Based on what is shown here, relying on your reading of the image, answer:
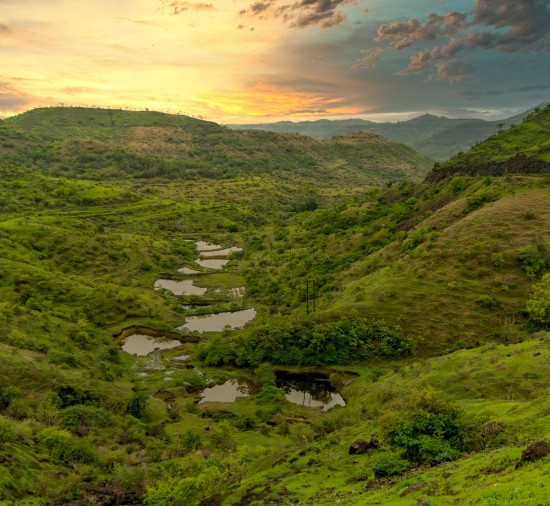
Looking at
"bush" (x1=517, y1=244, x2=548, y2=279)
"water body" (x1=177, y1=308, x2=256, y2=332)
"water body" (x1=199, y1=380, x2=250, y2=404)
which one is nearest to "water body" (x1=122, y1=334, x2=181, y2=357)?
"water body" (x1=177, y1=308, x2=256, y2=332)

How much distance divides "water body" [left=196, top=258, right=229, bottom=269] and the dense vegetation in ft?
54.6

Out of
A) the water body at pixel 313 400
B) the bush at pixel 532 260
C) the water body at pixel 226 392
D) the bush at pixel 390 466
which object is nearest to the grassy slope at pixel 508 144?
the bush at pixel 532 260

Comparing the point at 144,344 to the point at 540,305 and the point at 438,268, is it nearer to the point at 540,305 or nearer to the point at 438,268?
the point at 438,268

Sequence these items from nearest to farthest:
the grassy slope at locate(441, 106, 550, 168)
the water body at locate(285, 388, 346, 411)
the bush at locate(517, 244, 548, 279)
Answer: the water body at locate(285, 388, 346, 411)
the bush at locate(517, 244, 548, 279)
the grassy slope at locate(441, 106, 550, 168)

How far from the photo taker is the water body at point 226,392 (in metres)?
77.4

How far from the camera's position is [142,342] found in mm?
101375

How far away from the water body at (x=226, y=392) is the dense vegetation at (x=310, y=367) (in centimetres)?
137

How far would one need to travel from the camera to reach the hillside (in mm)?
140625

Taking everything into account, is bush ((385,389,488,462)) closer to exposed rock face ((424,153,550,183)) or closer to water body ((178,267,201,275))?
exposed rock face ((424,153,550,183))

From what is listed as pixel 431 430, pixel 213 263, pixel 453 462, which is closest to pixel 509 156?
pixel 213 263

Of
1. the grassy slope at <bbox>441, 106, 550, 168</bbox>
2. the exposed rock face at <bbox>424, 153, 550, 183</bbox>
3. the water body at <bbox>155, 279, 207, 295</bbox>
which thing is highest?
the grassy slope at <bbox>441, 106, 550, 168</bbox>

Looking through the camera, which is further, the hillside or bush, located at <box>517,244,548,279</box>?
the hillside

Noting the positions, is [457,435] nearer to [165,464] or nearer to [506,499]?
[506,499]

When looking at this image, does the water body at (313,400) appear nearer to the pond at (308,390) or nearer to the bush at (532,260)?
the pond at (308,390)
